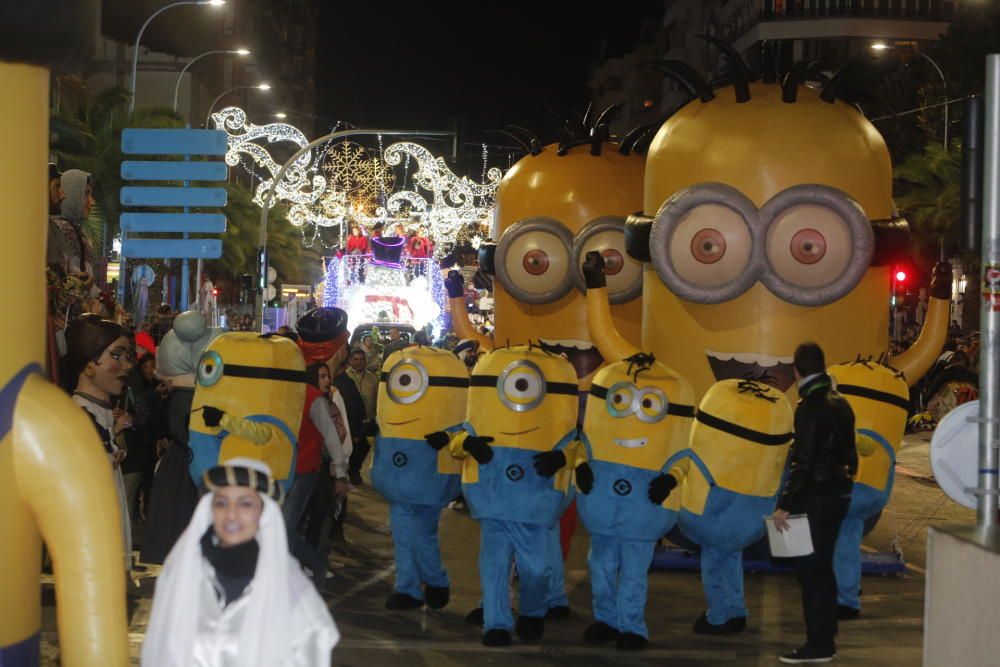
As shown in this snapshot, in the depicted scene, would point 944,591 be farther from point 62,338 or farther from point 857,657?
point 62,338

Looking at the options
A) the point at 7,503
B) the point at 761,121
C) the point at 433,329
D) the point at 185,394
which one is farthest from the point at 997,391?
the point at 433,329

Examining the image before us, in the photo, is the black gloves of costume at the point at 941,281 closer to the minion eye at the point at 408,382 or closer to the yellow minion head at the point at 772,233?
the yellow minion head at the point at 772,233

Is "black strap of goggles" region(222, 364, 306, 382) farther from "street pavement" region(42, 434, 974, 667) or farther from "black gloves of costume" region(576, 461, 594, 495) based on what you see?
"black gloves of costume" region(576, 461, 594, 495)

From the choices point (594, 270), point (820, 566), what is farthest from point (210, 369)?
point (820, 566)

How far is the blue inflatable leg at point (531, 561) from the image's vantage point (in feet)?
25.5

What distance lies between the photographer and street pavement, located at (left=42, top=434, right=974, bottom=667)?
24.9ft

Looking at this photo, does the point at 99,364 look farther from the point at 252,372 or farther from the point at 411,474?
the point at 411,474

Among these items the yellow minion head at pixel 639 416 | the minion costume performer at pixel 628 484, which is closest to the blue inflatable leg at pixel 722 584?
the minion costume performer at pixel 628 484

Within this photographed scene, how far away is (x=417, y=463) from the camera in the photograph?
28.1 feet

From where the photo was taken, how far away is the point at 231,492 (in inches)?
154

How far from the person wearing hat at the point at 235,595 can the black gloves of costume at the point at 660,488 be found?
3767 millimetres

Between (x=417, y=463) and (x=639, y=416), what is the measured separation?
1547mm

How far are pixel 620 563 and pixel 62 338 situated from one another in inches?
154

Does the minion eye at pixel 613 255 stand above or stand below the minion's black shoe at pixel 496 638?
above
